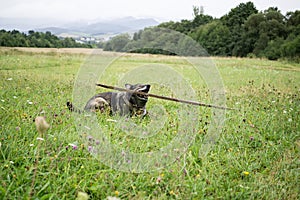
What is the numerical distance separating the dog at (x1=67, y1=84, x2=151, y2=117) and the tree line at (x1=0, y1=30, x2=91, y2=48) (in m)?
20.6

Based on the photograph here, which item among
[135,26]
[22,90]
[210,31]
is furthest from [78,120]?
[210,31]

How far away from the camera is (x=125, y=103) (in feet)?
16.0

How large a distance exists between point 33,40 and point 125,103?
2642cm

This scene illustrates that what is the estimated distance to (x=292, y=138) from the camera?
159 inches

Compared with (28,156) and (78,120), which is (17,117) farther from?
(28,156)

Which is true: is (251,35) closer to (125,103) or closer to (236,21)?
(236,21)

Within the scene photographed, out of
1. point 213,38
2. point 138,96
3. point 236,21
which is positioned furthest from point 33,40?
Result: point 236,21

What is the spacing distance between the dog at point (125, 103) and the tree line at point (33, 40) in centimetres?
2058

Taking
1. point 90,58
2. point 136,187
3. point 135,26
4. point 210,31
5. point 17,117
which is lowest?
point 136,187

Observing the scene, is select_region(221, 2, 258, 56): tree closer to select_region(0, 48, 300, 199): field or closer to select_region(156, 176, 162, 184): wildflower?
select_region(0, 48, 300, 199): field

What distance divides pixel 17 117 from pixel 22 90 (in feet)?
8.97

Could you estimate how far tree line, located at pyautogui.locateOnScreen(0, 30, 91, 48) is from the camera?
82.8 ft

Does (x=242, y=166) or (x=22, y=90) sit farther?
(x=22, y=90)

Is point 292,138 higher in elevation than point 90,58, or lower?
lower
